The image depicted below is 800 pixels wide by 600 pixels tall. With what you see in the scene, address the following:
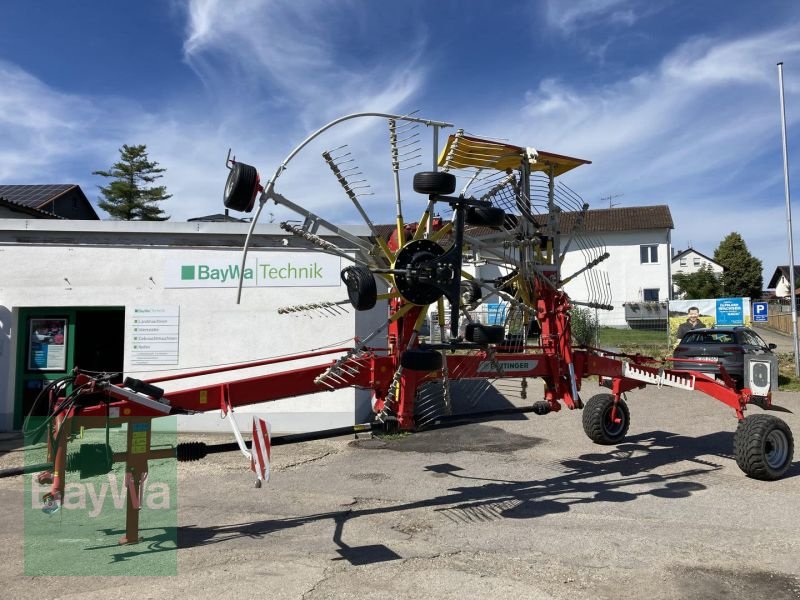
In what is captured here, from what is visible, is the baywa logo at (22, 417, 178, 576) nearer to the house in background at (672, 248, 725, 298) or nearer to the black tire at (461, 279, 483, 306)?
the black tire at (461, 279, 483, 306)

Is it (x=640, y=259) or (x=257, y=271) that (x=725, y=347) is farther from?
(x=640, y=259)

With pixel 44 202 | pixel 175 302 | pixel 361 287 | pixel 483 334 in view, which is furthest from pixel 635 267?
pixel 361 287

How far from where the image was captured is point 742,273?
179 ft

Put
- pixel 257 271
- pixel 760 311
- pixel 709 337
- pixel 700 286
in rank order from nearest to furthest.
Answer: pixel 257 271 < pixel 709 337 < pixel 760 311 < pixel 700 286

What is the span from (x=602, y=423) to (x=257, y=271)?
20.0 feet

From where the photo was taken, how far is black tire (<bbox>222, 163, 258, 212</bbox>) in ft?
15.6

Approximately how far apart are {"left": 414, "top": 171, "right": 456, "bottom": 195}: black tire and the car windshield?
13071 mm

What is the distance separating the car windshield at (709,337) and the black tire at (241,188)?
1411 cm

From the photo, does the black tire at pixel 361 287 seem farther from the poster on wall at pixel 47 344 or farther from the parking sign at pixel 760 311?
the parking sign at pixel 760 311

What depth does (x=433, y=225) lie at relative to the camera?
19.5 feet

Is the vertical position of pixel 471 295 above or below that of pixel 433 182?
below

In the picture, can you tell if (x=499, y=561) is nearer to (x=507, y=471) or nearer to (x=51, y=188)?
(x=507, y=471)

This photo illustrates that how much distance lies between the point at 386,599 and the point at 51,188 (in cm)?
3630

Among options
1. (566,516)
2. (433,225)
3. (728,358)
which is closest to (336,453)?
(566,516)
